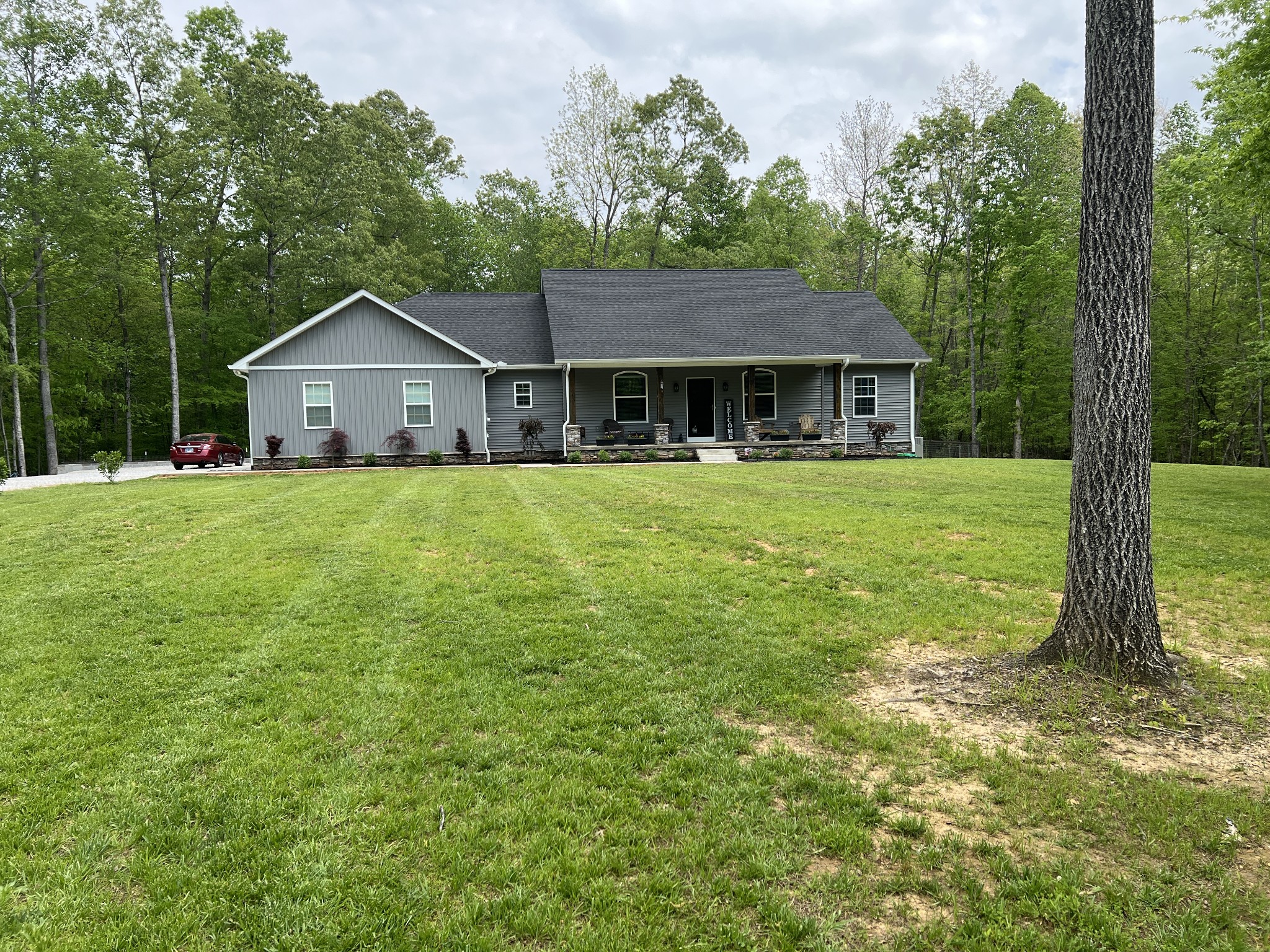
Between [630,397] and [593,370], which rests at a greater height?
[593,370]

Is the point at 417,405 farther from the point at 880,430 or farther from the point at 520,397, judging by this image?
the point at 880,430

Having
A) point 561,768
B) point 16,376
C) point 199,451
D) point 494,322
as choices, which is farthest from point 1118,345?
point 16,376

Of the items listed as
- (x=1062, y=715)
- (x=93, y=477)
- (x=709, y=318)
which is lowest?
(x=1062, y=715)

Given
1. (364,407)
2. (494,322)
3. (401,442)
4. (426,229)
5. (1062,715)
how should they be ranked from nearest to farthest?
(1062,715) < (364,407) < (401,442) < (494,322) < (426,229)

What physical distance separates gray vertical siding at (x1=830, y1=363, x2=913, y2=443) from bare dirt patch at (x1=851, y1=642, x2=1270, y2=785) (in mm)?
19402

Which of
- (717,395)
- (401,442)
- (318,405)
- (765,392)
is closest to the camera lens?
(318,405)

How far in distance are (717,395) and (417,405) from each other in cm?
960

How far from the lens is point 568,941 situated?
204 cm

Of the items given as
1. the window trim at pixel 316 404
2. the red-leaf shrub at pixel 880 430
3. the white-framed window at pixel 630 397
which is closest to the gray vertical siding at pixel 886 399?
the red-leaf shrub at pixel 880 430

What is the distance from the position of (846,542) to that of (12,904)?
685 centimetres

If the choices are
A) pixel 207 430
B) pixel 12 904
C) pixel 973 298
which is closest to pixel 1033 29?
pixel 12 904

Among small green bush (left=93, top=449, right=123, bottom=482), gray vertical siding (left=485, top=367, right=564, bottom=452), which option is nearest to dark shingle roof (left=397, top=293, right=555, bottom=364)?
gray vertical siding (left=485, top=367, right=564, bottom=452)

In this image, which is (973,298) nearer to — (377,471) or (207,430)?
(377,471)

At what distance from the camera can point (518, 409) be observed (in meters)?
21.8
